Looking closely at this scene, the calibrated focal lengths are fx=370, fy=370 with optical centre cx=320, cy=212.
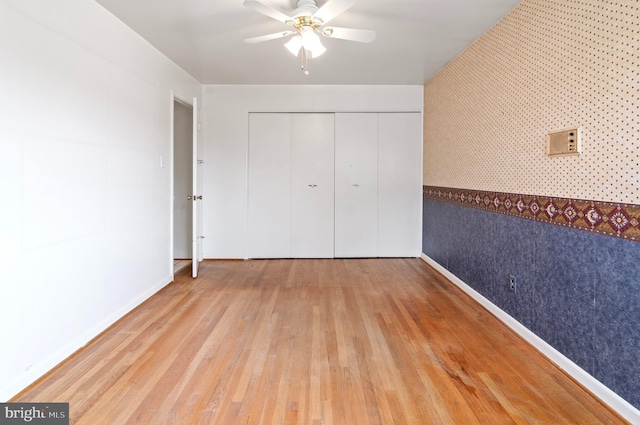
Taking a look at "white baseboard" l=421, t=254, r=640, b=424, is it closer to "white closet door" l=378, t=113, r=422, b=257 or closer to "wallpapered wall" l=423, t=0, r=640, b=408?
"wallpapered wall" l=423, t=0, r=640, b=408

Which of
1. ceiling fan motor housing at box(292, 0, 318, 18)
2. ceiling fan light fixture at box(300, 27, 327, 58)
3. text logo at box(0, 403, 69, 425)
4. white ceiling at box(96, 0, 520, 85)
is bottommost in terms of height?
text logo at box(0, 403, 69, 425)

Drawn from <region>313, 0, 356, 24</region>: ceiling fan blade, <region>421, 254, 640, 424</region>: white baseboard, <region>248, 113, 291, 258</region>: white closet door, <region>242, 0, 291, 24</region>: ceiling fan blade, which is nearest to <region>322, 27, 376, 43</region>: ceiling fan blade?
<region>313, 0, 356, 24</region>: ceiling fan blade

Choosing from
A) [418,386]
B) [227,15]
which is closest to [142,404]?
[418,386]

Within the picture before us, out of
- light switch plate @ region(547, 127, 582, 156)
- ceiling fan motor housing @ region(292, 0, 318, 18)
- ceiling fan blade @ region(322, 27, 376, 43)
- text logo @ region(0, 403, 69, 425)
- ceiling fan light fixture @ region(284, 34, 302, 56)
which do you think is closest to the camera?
text logo @ region(0, 403, 69, 425)

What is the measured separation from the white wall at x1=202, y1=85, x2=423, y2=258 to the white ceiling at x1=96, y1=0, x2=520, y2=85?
0.28 metres

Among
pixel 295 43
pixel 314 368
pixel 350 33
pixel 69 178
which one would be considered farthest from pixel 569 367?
pixel 69 178

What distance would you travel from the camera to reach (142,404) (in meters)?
1.87

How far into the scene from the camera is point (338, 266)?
4.89m

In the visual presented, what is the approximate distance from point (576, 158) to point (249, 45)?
2.93m

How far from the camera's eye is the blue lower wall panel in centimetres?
179

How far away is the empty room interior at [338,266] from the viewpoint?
1.88 m

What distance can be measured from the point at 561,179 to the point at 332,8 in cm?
180

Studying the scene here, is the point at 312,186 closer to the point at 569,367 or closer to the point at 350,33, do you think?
the point at 350,33

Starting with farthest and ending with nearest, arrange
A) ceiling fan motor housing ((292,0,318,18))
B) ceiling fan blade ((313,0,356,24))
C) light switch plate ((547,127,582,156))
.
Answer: ceiling fan motor housing ((292,0,318,18)) → ceiling fan blade ((313,0,356,24)) → light switch plate ((547,127,582,156))
